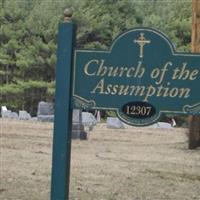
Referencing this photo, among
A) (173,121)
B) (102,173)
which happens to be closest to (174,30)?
(173,121)

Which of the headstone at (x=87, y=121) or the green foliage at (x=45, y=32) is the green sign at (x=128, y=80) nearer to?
the headstone at (x=87, y=121)

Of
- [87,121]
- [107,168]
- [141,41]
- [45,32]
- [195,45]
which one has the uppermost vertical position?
[45,32]

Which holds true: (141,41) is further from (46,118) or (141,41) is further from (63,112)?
(46,118)

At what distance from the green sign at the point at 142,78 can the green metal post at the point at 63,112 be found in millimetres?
161

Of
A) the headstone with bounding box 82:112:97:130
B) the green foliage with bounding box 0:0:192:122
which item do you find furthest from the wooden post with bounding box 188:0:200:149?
the green foliage with bounding box 0:0:192:122

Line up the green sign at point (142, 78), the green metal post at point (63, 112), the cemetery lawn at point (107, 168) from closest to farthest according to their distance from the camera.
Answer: the green sign at point (142, 78), the green metal post at point (63, 112), the cemetery lawn at point (107, 168)

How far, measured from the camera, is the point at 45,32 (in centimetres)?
3225

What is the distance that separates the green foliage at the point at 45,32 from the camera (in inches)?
1214

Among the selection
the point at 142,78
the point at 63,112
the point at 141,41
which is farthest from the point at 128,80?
the point at 63,112

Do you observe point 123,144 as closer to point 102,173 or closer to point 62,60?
point 102,173

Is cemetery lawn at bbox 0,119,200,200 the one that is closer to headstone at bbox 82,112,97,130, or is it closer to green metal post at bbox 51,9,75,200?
green metal post at bbox 51,9,75,200

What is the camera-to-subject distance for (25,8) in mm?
35250

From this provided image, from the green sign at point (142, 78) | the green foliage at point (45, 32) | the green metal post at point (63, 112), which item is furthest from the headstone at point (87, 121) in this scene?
the green sign at point (142, 78)

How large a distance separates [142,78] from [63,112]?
0.70 meters
